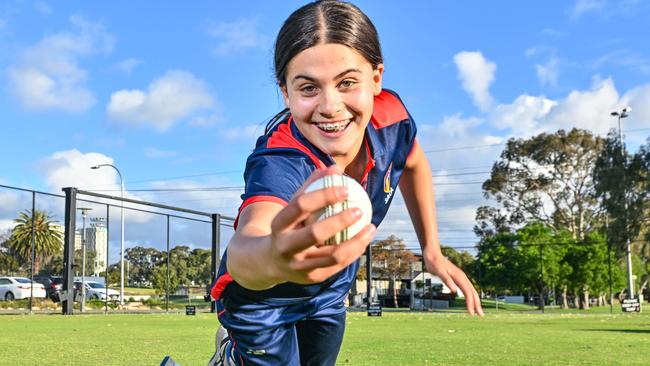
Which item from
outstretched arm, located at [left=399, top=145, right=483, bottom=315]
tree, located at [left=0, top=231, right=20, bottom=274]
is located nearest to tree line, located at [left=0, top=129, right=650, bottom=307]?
tree, located at [left=0, top=231, right=20, bottom=274]

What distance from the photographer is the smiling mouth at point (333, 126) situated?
262 centimetres

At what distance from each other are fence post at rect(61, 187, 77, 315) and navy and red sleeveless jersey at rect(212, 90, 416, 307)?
21993 mm

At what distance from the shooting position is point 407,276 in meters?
73.2

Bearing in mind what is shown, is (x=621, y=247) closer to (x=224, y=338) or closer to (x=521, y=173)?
(x=521, y=173)

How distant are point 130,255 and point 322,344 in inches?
1366

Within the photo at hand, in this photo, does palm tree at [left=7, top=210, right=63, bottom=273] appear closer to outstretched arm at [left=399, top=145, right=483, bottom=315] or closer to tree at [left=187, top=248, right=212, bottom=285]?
tree at [left=187, top=248, right=212, bottom=285]

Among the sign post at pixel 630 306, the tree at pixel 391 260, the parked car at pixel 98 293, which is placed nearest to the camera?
the parked car at pixel 98 293

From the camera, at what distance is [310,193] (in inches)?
58.6

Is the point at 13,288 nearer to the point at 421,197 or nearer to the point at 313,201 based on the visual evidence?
the point at 421,197

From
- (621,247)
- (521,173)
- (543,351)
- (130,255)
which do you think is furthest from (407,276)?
(543,351)

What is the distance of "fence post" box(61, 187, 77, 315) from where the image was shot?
2352cm

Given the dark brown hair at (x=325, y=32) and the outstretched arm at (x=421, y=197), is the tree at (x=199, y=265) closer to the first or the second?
the outstretched arm at (x=421, y=197)

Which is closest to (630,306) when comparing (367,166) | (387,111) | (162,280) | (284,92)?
(162,280)

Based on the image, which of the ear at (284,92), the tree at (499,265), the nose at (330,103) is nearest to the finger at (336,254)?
the nose at (330,103)
